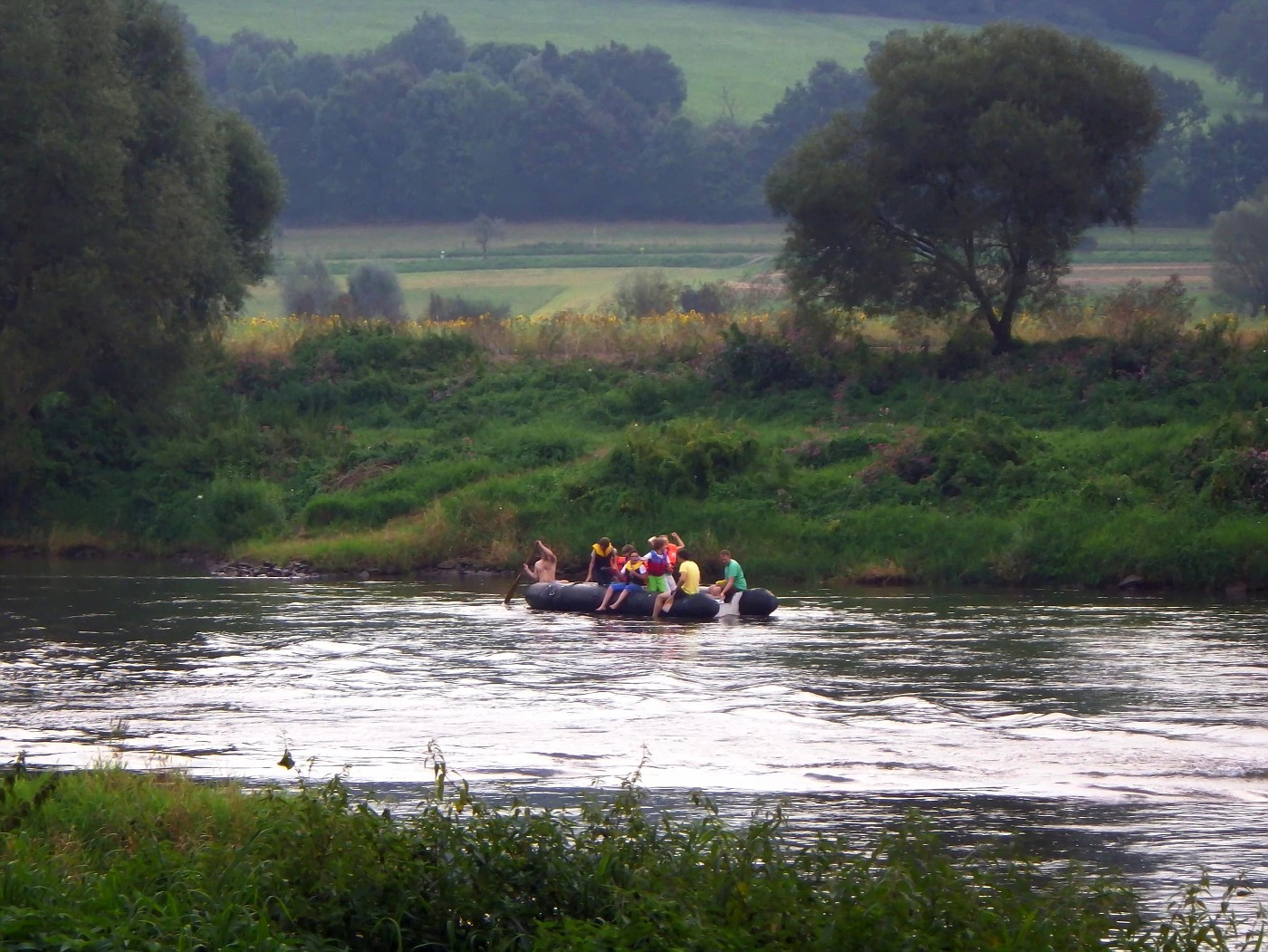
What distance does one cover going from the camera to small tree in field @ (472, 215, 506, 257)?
284 feet

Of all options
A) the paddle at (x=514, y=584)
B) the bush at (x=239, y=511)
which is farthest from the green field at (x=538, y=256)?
the paddle at (x=514, y=584)

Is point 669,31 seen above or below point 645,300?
above

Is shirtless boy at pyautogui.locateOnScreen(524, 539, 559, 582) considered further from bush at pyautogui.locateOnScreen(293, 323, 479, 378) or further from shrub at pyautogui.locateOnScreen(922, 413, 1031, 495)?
bush at pyautogui.locateOnScreen(293, 323, 479, 378)

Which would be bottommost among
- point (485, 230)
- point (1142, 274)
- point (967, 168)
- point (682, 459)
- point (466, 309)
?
point (466, 309)

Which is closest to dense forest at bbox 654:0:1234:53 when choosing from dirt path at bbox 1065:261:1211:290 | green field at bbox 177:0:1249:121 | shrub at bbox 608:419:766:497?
→ green field at bbox 177:0:1249:121

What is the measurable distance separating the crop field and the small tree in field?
422 millimetres

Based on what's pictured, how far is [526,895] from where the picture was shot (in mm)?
9102

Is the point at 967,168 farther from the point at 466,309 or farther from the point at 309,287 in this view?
the point at 309,287

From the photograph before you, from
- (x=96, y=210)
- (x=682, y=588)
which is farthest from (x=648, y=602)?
(x=96, y=210)

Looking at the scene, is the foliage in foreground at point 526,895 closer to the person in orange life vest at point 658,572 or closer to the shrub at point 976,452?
the person in orange life vest at point 658,572

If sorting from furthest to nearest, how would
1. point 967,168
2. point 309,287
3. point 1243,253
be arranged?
1. point 309,287
2. point 1243,253
3. point 967,168

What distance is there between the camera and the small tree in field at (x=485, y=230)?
86500 millimetres

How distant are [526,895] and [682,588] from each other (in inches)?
717

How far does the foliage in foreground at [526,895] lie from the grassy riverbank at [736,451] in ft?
72.0
